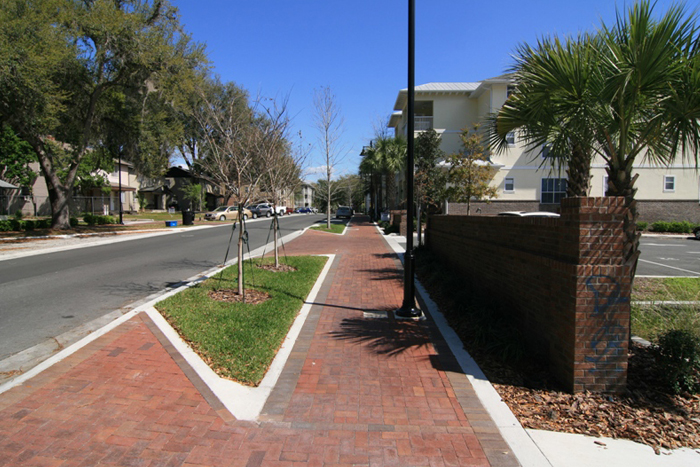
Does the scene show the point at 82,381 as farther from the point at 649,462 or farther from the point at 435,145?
the point at 435,145

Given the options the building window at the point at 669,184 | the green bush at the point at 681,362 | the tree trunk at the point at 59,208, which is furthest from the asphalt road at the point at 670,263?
the tree trunk at the point at 59,208

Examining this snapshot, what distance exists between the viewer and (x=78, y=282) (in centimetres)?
988

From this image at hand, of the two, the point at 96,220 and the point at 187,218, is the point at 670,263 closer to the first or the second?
the point at 187,218

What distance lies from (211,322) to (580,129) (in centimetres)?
554

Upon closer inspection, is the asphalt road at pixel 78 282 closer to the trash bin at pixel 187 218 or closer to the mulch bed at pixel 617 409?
the mulch bed at pixel 617 409

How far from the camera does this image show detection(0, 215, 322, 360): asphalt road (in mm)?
6551

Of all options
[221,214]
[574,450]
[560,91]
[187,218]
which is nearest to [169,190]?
[221,214]

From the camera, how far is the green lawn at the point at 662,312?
5379 mm

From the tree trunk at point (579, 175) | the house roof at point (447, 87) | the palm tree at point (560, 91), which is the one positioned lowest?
the tree trunk at point (579, 175)

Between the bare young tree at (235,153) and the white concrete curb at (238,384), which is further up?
the bare young tree at (235,153)

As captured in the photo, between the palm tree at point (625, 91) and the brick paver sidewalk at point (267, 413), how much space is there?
258cm

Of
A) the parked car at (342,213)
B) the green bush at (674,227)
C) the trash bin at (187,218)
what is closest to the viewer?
the green bush at (674,227)

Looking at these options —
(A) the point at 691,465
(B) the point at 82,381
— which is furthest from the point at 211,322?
(A) the point at 691,465

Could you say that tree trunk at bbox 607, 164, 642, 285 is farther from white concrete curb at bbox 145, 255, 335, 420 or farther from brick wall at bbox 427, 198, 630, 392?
white concrete curb at bbox 145, 255, 335, 420
